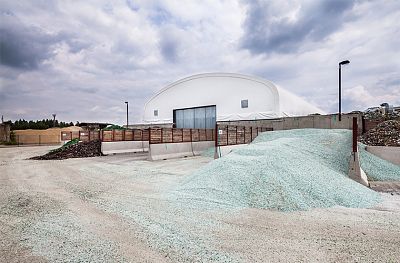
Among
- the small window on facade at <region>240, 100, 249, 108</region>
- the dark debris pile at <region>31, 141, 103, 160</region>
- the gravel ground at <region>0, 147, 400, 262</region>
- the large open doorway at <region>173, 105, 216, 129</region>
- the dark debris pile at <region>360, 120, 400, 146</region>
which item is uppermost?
the small window on facade at <region>240, 100, 249, 108</region>

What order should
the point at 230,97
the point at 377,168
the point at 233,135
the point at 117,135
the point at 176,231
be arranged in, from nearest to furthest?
the point at 176,231
the point at 377,168
the point at 233,135
the point at 117,135
the point at 230,97

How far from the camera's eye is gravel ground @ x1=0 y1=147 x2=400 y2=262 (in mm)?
3465

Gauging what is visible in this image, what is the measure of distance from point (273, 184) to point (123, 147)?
54.4ft

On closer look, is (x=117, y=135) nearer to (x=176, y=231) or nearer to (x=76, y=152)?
(x=76, y=152)

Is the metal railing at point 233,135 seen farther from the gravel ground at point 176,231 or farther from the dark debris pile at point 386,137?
the gravel ground at point 176,231

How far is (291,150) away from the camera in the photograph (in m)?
9.61

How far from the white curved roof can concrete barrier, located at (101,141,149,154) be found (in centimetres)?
1216

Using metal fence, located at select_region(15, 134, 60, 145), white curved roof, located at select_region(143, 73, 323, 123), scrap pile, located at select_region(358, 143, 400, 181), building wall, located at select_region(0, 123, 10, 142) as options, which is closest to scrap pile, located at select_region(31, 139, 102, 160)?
white curved roof, located at select_region(143, 73, 323, 123)

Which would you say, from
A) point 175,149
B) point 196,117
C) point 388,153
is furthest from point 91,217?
point 196,117

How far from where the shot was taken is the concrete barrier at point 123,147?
19484 millimetres

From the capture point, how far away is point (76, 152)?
1867cm

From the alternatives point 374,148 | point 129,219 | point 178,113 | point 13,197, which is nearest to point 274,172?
point 129,219

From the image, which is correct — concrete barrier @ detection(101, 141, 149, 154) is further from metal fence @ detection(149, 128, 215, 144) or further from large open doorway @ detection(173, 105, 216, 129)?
large open doorway @ detection(173, 105, 216, 129)

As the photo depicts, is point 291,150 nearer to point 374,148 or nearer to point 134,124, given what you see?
point 374,148
